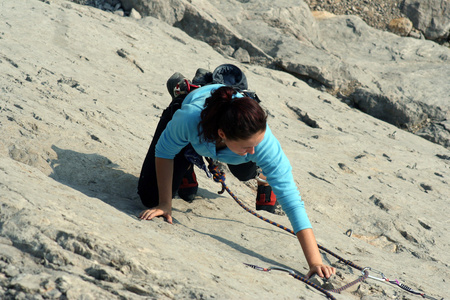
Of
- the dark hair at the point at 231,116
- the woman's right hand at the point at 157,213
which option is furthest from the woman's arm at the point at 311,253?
the woman's right hand at the point at 157,213

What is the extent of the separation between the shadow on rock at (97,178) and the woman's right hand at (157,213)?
0.49ft

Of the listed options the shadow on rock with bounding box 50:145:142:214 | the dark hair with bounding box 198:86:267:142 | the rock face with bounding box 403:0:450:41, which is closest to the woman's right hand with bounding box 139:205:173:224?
the shadow on rock with bounding box 50:145:142:214

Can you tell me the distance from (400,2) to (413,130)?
17.1ft

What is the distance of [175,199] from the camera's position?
3.15 m

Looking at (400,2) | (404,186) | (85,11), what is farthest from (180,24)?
(400,2)

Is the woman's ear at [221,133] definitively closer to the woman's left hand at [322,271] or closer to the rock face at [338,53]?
the woman's left hand at [322,271]

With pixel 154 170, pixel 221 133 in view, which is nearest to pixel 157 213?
pixel 154 170

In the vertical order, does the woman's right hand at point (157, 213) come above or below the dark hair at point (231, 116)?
below

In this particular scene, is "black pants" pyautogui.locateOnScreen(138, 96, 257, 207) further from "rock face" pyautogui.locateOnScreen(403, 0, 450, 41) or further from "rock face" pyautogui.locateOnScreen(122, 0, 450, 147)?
"rock face" pyautogui.locateOnScreen(403, 0, 450, 41)

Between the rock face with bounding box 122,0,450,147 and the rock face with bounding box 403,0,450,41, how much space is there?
2.22 meters

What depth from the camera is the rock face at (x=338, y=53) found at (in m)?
6.63

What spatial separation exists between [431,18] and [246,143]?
384 inches

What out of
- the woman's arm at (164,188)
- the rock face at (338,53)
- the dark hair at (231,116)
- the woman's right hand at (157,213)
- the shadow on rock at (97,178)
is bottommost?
the shadow on rock at (97,178)

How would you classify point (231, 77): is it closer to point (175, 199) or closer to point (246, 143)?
point (246, 143)
